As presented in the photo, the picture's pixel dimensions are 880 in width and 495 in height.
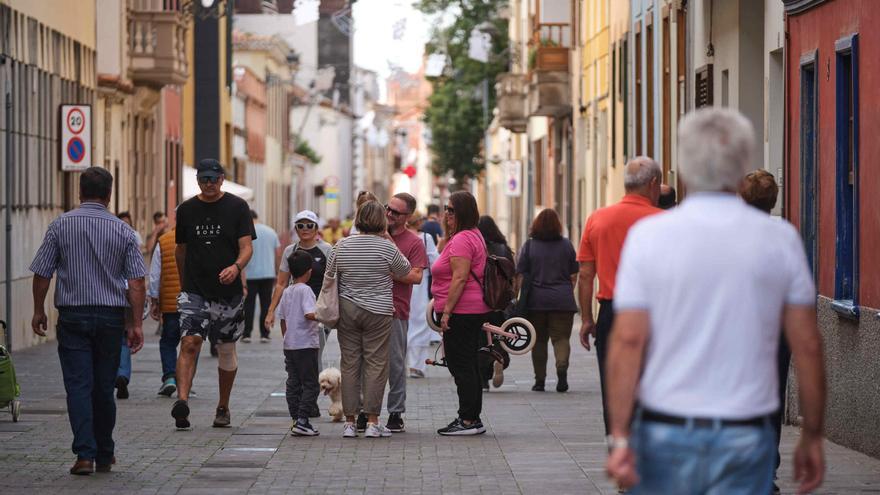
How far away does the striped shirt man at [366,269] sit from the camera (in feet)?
45.4

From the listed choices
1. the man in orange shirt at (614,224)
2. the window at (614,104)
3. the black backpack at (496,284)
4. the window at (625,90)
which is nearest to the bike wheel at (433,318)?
the black backpack at (496,284)

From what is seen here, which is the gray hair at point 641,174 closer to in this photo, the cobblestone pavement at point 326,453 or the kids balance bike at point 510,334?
the cobblestone pavement at point 326,453

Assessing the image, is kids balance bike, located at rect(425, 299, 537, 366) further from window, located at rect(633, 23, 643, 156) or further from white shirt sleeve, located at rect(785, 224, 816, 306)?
window, located at rect(633, 23, 643, 156)

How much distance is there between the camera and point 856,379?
13.0m

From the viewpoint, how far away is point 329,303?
45.2 ft

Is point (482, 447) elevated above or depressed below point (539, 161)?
below

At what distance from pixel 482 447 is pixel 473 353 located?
1.02m

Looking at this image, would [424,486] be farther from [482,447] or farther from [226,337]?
[226,337]

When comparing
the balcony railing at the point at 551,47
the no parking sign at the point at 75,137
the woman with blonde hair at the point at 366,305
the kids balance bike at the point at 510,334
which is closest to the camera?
the woman with blonde hair at the point at 366,305

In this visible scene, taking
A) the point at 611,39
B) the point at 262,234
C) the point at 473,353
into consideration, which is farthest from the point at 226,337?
the point at 611,39

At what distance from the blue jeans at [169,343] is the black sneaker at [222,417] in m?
2.94

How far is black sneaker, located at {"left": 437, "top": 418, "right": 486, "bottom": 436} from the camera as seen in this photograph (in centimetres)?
1435

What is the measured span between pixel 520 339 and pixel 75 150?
8.08 metres

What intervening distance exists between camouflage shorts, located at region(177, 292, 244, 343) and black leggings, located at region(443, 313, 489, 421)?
1.53 meters
